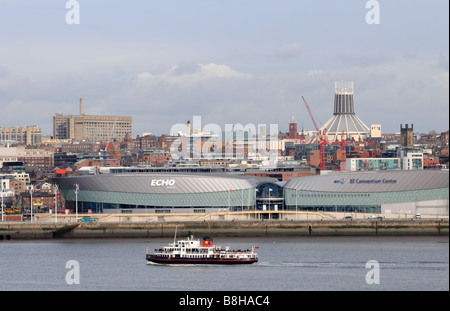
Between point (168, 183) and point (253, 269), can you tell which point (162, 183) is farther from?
point (253, 269)

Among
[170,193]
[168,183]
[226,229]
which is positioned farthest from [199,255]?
[168,183]

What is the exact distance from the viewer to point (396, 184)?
89.1 metres

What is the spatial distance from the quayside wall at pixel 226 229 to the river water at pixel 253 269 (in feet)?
23.1

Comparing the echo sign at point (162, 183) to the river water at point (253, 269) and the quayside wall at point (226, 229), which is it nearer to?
the quayside wall at point (226, 229)

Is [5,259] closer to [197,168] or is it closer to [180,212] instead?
[180,212]

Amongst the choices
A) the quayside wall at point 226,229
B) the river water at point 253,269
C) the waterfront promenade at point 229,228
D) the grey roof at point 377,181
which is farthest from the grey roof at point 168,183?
the river water at point 253,269

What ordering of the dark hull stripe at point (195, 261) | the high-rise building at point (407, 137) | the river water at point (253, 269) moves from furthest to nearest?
the high-rise building at point (407, 137) < the dark hull stripe at point (195, 261) < the river water at point (253, 269)

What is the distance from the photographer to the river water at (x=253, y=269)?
51.4 m

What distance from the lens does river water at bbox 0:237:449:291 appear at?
169ft

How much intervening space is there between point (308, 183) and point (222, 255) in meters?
30.8

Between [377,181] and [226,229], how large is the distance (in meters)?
14.5

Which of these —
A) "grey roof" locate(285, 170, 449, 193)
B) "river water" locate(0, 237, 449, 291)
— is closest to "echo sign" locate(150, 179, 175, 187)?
"grey roof" locate(285, 170, 449, 193)
